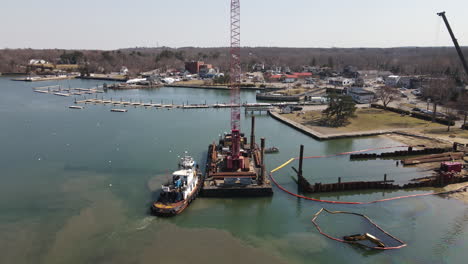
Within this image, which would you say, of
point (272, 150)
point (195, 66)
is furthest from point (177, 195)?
point (195, 66)

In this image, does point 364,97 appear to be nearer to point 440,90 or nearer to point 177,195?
point 440,90

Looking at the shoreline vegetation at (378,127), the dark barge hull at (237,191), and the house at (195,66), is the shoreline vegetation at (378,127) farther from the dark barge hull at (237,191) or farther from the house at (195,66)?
the house at (195,66)

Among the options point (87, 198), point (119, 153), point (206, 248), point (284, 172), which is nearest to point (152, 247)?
point (206, 248)

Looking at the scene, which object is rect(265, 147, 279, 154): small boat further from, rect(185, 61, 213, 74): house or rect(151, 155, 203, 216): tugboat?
rect(185, 61, 213, 74): house

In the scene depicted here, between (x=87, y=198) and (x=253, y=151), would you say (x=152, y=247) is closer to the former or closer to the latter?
(x=87, y=198)

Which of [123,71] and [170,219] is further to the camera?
[123,71]

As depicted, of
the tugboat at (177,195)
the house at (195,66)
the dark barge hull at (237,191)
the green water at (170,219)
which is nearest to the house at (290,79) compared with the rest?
the house at (195,66)

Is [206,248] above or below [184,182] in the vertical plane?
below
